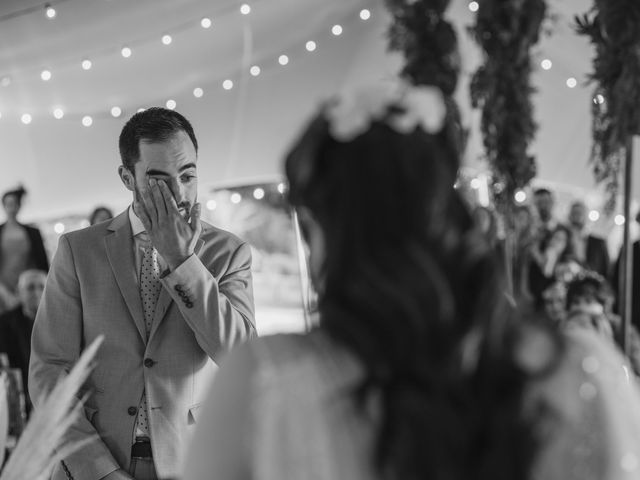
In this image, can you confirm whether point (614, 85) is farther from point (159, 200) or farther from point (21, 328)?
point (21, 328)

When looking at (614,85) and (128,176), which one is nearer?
(128,176)

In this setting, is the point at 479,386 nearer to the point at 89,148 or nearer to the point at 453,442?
the point at 453,442

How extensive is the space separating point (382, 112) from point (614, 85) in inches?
78.7

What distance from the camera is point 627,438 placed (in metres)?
0.93

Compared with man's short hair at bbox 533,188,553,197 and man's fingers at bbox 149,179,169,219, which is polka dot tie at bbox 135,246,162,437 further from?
man's short hair at bbox 533,188,553,197

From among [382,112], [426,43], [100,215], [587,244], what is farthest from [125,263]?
[587,244]

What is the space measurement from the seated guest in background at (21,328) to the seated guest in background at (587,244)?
338 centimetres

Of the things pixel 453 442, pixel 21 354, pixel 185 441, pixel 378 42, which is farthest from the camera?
pixel 378 42

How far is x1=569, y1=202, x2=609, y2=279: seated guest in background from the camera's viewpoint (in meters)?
6.26

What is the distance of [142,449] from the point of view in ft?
6.32

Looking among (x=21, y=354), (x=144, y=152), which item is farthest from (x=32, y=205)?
(x=144, y=152)

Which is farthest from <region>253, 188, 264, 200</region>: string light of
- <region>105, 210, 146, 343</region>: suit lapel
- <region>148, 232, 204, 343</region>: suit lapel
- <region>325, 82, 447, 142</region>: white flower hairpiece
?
<region>325, 82, 447, 142</region>: white flower hairpiece

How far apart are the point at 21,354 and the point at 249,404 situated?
13.7 feet

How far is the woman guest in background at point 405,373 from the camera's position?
0.87 m
